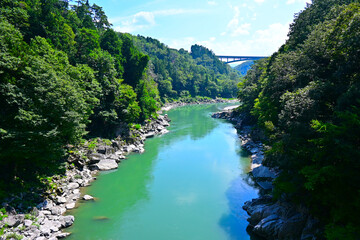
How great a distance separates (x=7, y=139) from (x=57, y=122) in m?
3.38

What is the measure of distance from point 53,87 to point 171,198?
43.6 feet

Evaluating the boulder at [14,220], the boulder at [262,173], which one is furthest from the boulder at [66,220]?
the boulder at [262,173]

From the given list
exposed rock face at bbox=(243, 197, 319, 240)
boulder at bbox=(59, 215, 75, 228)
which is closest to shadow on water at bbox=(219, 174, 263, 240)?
exposed rock face at bbox=(243, 197, 319, 240)

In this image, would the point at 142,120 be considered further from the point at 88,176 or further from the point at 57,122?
the point at 57,122

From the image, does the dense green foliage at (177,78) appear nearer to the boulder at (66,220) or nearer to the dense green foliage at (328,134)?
the dense green foliage at (328,134)

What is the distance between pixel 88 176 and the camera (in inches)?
914

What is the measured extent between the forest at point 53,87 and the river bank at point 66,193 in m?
1.46

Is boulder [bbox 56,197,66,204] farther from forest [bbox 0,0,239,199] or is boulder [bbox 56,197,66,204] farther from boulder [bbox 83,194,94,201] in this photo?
forest [bbox 0,0,239,199]

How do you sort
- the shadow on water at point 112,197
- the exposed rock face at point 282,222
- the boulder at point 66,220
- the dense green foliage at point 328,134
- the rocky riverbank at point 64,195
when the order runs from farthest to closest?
the shadow on water at point 112,197 < the boulder at point 66,220 < the rocky riverbank at point 64,195 < the exposed rock face at point 282,222 < the dense green foliage at point 328,134

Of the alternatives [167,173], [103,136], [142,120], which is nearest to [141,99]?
[142,120]

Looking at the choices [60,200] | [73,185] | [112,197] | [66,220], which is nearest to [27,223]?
[66,220]

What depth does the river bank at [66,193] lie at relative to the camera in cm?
1373

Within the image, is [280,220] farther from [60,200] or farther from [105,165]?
[105,165]

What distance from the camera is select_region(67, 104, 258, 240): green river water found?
15906 millimetres
